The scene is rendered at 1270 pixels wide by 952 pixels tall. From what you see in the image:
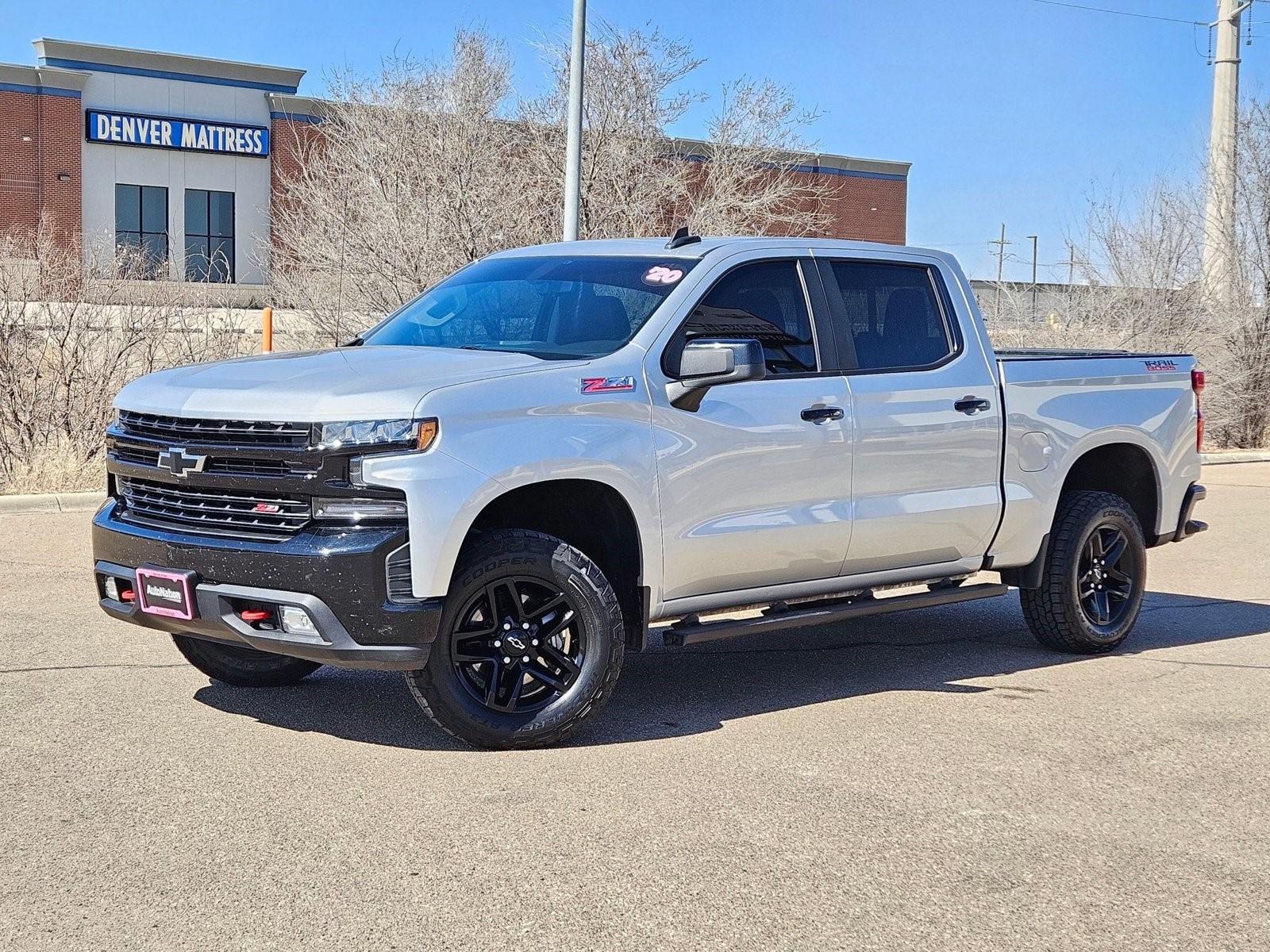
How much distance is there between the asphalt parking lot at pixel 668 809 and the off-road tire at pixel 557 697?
0.39 ft

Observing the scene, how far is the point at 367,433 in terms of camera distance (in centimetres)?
537

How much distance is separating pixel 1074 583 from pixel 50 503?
8.53 meters

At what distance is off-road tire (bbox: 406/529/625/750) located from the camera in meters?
5.61

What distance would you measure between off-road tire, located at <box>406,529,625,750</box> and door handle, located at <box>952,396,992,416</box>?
2.24 metres

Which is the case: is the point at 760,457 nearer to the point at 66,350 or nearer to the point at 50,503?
the point at 50,503

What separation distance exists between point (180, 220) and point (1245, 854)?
52161 mm

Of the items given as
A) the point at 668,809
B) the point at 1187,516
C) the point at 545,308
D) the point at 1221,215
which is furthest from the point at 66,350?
the point at 1221,215

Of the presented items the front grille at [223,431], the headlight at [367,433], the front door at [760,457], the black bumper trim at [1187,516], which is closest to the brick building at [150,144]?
the black bumper trim at [1187,516]

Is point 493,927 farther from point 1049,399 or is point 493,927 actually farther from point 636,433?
point 1049,399

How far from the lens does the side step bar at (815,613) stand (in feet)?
20.4

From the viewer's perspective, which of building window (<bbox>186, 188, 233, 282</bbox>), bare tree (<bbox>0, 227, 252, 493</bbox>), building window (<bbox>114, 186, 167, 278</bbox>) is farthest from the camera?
building window (<bbox>186, 188, 233, 282</bbox>)

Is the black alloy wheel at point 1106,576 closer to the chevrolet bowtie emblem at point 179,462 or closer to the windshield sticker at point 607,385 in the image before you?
the windshield sticker at point 607,385

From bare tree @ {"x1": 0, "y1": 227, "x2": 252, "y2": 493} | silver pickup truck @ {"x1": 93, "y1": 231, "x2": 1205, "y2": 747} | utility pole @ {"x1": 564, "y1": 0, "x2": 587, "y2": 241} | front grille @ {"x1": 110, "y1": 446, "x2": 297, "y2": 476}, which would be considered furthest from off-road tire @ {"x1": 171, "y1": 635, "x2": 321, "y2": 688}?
utility pole @ {"x1": 564, "y1": 0, "x2": 587, "y2": 241}

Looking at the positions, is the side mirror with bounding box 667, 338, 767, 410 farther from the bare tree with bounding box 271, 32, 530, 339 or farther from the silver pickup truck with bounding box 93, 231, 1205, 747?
the bare tree with bounding box 271, 32, 530, 339
